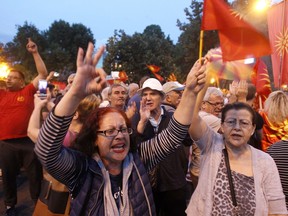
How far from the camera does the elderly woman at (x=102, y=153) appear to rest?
163cm

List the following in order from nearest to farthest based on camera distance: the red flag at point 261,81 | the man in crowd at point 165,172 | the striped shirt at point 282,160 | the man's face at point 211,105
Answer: the striped shirt at point 282,160
the man in crowd at point 165,172
the man's face at point 211,105
the red flag at point 261,81

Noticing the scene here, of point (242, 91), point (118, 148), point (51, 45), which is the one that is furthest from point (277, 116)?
point (51, 45)

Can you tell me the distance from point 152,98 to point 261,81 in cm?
368

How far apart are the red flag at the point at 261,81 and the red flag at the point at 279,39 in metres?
0.80

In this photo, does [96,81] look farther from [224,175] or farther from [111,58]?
[111,58]

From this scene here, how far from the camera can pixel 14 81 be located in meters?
5.23

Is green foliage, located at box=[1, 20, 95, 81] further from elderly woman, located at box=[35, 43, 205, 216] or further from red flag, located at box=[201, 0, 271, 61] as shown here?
elderly woman, located at box=[35, 43, 205, 216]

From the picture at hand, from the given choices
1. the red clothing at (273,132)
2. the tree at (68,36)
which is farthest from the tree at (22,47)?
the red clothing at (273,132)

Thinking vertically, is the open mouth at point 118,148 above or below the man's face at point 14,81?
below

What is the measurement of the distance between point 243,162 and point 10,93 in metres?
4.02

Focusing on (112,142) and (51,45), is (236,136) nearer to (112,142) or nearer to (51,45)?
(112,142)

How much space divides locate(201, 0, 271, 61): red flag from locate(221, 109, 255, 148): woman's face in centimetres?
151

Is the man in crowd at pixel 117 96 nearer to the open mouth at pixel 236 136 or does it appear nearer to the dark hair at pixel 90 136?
the open mouth at pixel 236 136

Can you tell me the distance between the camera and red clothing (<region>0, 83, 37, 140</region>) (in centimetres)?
495
